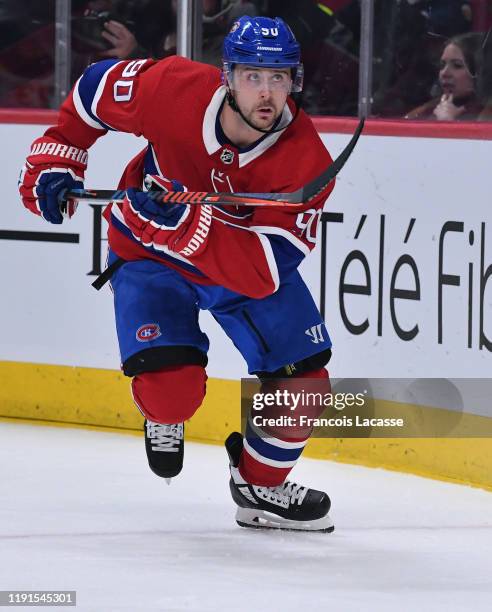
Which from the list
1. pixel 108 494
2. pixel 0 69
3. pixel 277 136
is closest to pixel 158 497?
pixel 108 494

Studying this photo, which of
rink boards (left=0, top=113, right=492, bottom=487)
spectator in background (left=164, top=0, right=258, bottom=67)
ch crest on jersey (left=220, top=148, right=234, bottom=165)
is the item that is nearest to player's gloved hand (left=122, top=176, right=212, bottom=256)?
→ ch crest on jersey (left=220, top=148, right=234, bottom=165)

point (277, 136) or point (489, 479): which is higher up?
point (277, 136)

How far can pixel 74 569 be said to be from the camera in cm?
300

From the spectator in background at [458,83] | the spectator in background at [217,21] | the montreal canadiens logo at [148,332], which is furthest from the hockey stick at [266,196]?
the spectator in background at [217,21]

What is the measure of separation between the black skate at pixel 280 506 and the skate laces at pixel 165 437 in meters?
0.18

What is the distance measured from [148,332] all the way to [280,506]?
0.51 metres

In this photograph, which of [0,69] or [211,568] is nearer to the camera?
[211,568]

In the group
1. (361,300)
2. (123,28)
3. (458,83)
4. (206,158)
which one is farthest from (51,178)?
(123,28)

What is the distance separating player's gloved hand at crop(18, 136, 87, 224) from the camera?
3420mm

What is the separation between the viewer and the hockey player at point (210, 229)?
3.15 m

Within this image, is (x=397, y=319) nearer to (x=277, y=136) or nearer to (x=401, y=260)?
(x=401, y=260)

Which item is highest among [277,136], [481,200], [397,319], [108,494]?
[277,136]

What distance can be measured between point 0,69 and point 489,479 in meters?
2.09

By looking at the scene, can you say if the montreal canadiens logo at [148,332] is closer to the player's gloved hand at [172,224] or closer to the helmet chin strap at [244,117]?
the player's gloved hand at [172,224]
